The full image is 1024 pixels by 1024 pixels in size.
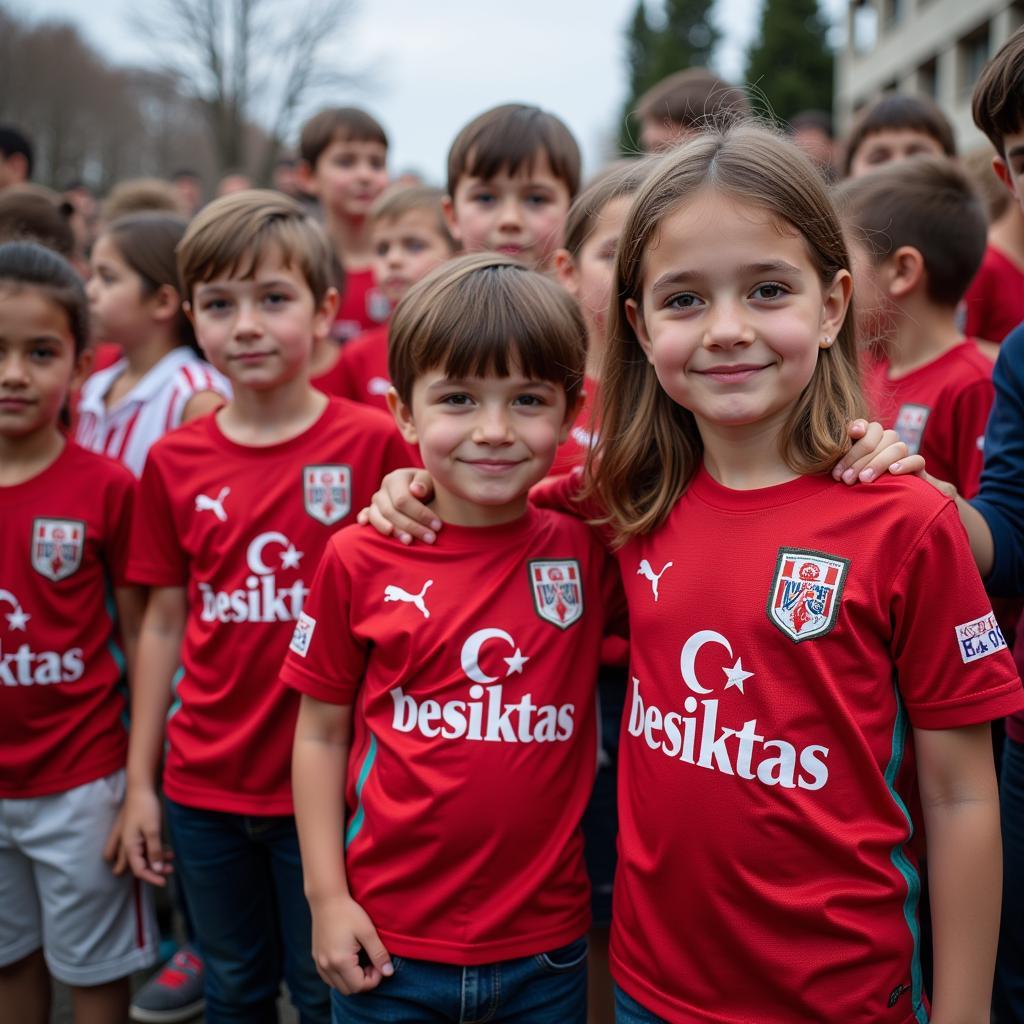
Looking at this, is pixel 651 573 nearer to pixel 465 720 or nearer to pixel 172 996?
pixel 465 720

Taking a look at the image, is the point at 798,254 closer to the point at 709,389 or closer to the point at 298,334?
the point at 709,389

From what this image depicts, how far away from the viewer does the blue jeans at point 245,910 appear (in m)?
2.35

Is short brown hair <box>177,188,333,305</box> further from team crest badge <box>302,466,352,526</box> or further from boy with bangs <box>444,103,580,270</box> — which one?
boy with bangs <box>444,103,580,270</box>

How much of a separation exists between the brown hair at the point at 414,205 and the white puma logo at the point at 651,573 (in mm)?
2497

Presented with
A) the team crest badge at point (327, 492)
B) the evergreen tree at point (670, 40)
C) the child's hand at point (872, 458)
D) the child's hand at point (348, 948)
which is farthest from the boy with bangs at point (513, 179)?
the evergreen tree at point (670, 40)

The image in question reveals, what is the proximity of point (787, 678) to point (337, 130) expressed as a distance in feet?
13.9

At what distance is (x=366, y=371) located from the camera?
3662 millimetres

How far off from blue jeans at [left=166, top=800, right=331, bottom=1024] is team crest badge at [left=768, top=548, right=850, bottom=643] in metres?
1.33

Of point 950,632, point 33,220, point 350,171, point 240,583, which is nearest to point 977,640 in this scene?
point 950,632

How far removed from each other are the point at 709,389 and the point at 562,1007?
3.93 ft

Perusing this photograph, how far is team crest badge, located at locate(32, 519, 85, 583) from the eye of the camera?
8.29 ft

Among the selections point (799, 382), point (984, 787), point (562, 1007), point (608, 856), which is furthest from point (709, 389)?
point (608, 856)

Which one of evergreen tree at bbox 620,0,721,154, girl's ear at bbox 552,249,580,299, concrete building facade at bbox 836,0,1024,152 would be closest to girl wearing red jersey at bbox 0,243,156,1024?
girl's ear at bbox 552,249,580,299

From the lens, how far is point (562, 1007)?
1.92m
